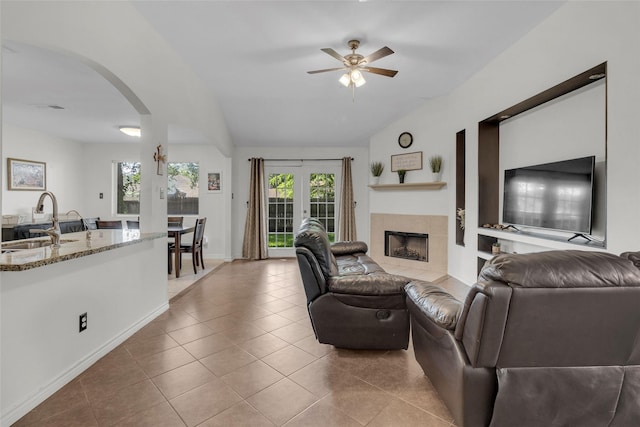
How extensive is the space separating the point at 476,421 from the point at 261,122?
529 cm

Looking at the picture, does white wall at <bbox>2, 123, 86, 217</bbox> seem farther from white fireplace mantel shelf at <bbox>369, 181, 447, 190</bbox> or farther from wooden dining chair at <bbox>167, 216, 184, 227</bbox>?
white fireplace mantel shelf at <bbox>369, 181, 447, 190</bbox>

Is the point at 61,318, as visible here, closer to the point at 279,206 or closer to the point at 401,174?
the point at 401,174

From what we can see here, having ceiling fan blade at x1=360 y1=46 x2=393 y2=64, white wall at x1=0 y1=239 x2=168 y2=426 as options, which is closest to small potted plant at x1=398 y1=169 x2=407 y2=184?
ceiling fan blade at x1=360 y1=46 x2=393 y2=64

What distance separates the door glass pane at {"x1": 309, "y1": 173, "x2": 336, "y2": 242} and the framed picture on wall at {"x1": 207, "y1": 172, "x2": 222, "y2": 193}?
6.30 feet

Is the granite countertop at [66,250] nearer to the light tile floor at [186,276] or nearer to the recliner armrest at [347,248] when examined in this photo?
the light tile floor at [186,276]

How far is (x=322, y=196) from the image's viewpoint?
6.93 m

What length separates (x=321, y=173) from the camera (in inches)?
273

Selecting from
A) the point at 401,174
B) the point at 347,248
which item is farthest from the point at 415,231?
the point at 347,248

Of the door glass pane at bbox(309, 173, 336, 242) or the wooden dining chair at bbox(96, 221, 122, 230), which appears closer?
the wooden dining chair at bbox(96, 221, 122, 230)

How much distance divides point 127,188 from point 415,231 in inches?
238

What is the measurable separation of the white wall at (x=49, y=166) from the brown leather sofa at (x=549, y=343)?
6.85 m

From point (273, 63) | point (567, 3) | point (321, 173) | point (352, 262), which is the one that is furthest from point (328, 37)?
point (321, 173)

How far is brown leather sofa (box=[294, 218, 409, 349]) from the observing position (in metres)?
2.35

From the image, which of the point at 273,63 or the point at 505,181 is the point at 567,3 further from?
the point at 273,63
